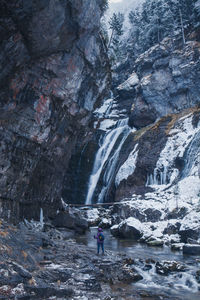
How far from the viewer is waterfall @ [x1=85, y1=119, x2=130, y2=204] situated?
3819 centimetres

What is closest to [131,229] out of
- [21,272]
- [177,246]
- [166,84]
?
[177,246]

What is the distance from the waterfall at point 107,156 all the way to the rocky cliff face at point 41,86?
536 inches

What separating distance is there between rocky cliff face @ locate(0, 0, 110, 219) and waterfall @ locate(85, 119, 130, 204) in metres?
13.6

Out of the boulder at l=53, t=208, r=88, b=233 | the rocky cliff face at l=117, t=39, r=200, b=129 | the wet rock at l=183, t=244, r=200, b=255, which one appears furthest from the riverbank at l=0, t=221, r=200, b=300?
the rocky cliff face at l=117, t=39, r=200, b=129

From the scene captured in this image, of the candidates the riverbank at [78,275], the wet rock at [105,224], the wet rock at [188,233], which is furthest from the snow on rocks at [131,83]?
the riverbank at [78,275]

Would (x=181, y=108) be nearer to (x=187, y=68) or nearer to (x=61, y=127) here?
(x=187, y=68)

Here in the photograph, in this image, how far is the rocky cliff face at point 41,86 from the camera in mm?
13898

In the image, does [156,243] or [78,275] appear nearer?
[78,275]

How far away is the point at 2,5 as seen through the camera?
38.7 ft

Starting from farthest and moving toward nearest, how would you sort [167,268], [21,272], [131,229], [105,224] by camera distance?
[105,224] < [131,229] < [167,268] < [21,272]

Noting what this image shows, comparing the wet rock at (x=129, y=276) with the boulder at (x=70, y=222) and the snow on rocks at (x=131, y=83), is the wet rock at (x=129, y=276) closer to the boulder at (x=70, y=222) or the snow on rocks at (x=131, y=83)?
the boulder at (x=70, y=222)

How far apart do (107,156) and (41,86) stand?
24.1 metres

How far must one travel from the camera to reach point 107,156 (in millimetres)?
41469

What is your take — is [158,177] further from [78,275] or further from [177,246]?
[78,275]
